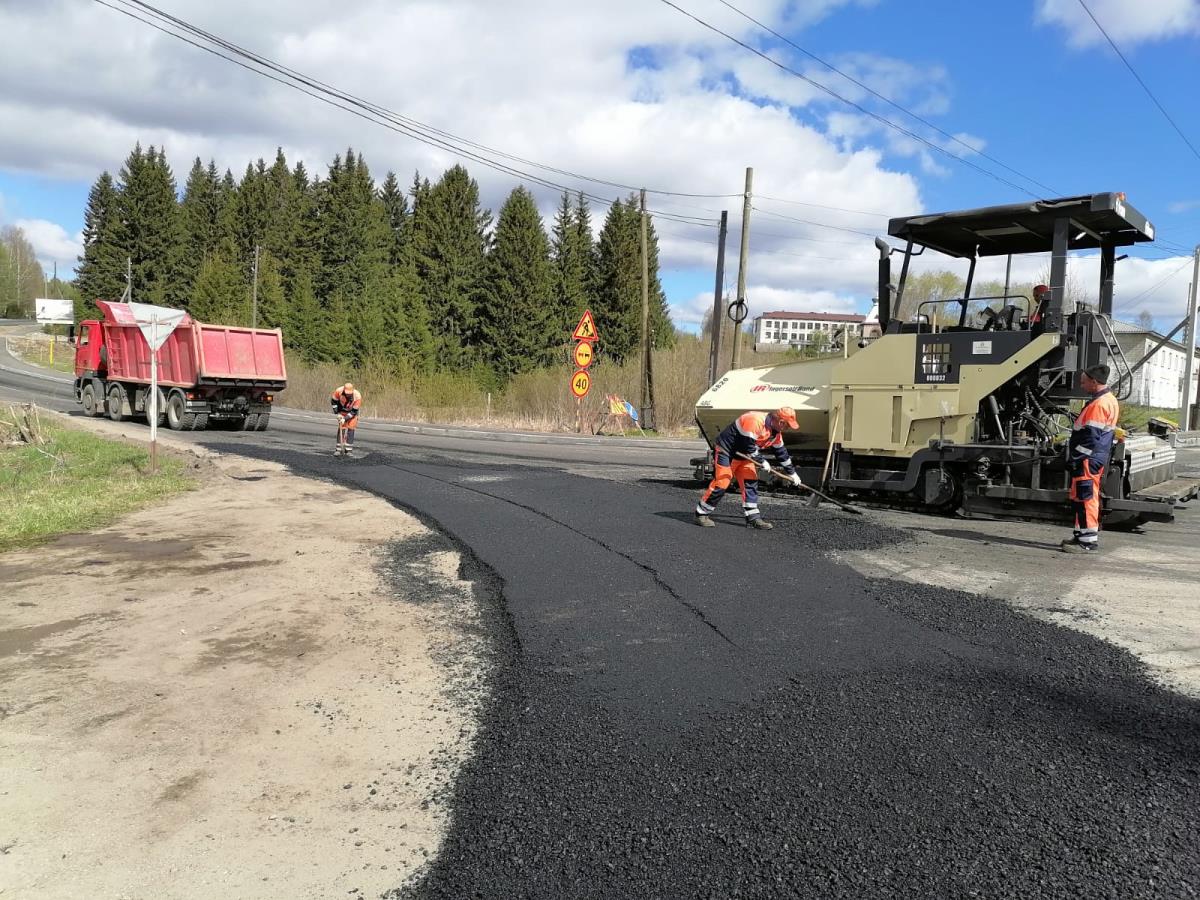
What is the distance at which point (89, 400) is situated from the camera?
79.2 feet

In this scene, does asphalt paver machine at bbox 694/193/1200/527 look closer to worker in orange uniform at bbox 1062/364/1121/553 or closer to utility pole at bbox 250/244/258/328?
worker in orange uniform at bbox 1062/364/1121/553

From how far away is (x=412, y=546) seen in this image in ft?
26.3

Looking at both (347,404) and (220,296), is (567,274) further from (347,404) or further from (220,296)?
(347,404)

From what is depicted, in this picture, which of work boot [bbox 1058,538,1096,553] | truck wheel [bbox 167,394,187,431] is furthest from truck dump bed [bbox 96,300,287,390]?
work boot [bbox 1058,538,1096,553]

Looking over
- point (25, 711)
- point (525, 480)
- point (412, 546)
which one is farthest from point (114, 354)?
point (25, 711)

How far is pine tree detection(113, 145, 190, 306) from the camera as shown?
183ft

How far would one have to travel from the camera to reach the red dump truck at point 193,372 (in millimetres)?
20469

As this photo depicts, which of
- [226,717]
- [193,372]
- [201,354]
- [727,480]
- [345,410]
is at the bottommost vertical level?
[226,717]

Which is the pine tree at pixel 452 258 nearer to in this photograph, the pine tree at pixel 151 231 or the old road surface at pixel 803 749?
the pine tree at pixel 151 231

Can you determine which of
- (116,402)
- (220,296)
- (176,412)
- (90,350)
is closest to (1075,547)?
(176,412)

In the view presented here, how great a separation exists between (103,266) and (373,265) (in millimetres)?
18628

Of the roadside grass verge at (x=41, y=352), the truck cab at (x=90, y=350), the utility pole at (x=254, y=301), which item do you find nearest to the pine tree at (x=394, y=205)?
the utility pole at (x=254, y=301)

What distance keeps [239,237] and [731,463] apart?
57006 millimetres

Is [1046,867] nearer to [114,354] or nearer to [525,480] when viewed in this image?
[525,480]
